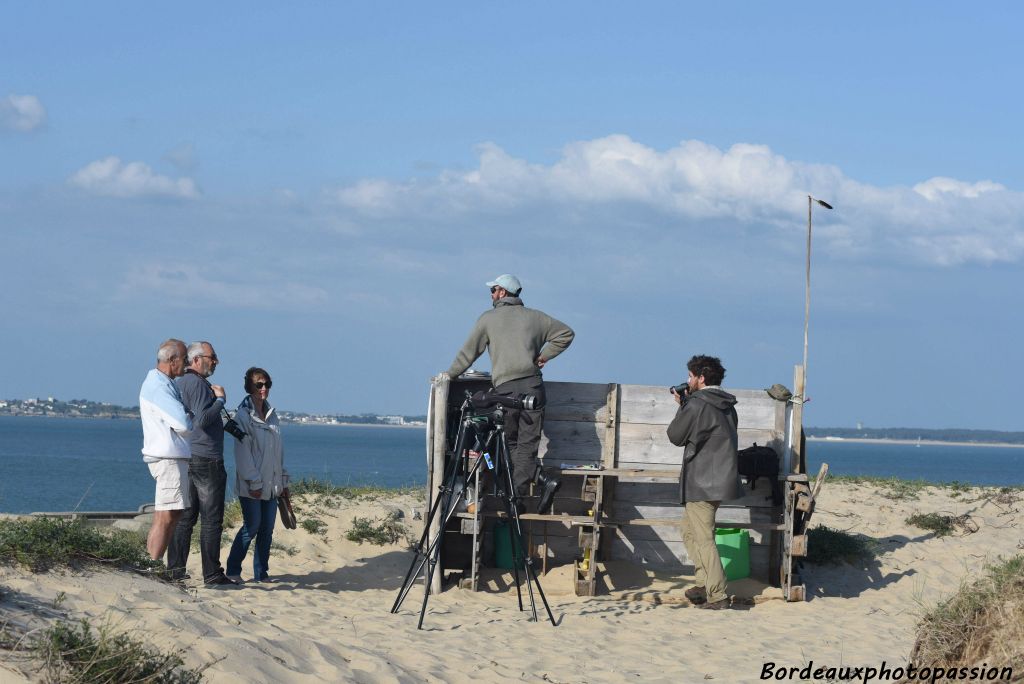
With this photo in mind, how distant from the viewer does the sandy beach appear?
5.39 meters

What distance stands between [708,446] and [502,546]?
220 centimetres

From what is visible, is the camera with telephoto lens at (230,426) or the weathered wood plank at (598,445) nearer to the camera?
the camera with telephoto lens at (230,426)

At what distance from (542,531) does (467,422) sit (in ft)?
7.92

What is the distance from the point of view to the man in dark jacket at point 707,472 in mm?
8742

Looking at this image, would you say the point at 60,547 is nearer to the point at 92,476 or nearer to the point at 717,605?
the point at 717,605

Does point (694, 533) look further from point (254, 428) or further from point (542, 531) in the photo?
point (254, 428)

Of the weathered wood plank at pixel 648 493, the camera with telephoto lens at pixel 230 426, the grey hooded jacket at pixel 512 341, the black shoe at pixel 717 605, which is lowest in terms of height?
the black shoe at pixel 717 605

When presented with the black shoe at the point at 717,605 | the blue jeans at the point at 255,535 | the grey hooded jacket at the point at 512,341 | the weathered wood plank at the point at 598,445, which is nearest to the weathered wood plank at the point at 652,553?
the weathered wood plank at the point at 598,445

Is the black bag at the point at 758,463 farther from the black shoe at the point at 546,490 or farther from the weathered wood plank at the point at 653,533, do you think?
the black shoe at the point at 546,490

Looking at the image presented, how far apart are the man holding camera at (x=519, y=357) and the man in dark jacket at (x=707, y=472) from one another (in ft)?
3.53

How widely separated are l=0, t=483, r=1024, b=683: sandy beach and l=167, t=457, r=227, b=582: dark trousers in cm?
34

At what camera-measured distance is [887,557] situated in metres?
10.9

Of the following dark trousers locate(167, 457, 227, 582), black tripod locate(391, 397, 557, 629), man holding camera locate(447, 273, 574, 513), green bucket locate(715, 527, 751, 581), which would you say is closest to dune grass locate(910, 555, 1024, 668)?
black tripod locate(391, 397, 557, 629)

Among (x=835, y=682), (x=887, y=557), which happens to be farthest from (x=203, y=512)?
(x=887, y=557)
